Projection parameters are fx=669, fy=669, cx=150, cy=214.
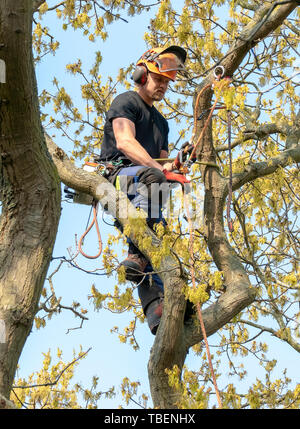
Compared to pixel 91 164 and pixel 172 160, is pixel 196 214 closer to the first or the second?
pixel 172 160

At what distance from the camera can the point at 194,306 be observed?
4.16 m

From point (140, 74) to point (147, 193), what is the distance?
1.03 metres

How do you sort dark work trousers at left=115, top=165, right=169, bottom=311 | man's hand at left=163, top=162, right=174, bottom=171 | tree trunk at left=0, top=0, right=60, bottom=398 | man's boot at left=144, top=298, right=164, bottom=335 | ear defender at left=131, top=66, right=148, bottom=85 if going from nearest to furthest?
tree trunk at left=0, top=0, right=60, bottom=398, man's boot at left=144, top=298, right=164, bottom=335, dark work trousers at left=115, top=165, right=169, bottom=311, man's hand at left=163, top=162, right=174, bottom=171, ear defender at left=131, top=66, right=148, bottom=85

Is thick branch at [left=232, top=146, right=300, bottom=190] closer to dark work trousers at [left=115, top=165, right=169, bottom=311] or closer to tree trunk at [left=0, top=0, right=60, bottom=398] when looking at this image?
dark work trousers at [left=115, top=165, right=169, bottom=311]

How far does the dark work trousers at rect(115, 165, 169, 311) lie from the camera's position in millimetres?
4523

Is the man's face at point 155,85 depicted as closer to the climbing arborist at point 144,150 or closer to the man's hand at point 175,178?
the climbing arborist at point 144,150

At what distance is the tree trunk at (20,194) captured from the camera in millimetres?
3055

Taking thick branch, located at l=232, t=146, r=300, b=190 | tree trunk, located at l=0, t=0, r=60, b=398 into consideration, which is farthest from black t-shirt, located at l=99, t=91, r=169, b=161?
tree trunk, located at l=0, t=0, r=60, b=398

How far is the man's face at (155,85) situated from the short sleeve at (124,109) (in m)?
0.18

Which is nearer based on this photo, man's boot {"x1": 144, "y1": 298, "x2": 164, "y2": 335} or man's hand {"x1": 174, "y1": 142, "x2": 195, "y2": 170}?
man's boot {"x1": 144, "y1": 298, "x2": 164, "y2": 335}

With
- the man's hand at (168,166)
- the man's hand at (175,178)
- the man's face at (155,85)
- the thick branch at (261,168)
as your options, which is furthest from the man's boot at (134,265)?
the man's face at (155,85)

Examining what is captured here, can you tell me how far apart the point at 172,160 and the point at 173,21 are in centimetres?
220

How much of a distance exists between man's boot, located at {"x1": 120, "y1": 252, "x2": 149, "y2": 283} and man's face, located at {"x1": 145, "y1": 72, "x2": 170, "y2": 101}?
4.30ft
